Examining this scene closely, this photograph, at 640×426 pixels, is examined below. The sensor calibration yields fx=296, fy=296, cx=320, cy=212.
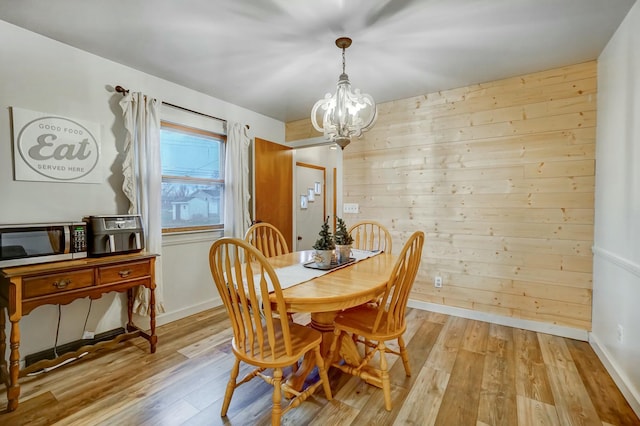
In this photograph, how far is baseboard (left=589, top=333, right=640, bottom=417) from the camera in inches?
64.9

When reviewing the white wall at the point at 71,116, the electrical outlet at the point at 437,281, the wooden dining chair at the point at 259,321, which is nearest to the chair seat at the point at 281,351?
the wooden dining chair at the point at 259,321

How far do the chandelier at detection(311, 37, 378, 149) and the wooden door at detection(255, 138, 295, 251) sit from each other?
1.58 meters

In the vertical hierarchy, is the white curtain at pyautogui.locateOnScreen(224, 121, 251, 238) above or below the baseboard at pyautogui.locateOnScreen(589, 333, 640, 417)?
above

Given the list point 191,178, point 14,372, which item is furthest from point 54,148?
point 14,372

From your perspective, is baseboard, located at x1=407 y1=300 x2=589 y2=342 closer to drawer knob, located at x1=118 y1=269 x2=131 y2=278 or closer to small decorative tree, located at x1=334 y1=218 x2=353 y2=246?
small decorative tree, located at x1=334 y1=218 x2=353 y2=246

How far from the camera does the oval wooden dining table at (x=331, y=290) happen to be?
4.61ft

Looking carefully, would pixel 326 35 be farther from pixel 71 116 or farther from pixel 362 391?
pixel 362 391

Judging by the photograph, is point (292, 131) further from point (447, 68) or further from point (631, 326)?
point (631, 326)

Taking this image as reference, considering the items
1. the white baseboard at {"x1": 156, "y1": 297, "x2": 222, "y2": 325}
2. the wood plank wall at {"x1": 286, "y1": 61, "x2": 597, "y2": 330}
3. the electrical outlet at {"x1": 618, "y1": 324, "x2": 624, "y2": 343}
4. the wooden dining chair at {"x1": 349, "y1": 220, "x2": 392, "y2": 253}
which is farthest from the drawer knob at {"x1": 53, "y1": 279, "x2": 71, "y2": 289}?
the electrical outlet at {"x1": 618, "y1": 324, "x2": 624, "y2": 343}

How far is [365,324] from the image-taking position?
5.85 ft

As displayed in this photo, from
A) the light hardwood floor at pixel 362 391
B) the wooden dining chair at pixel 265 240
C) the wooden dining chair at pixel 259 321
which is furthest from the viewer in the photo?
the wooden dining chair at pixel 265 240

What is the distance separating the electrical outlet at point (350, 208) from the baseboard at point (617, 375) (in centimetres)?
242

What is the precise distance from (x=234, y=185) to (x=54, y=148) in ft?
5.02

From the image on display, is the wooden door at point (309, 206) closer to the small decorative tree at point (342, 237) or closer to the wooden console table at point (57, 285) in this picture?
the small decorative tree at point (342, 237)
